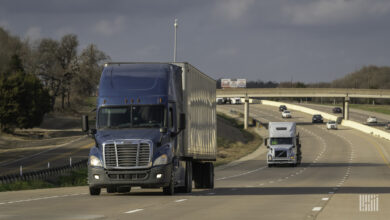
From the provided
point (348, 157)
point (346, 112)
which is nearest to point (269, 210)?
point (348, 157)

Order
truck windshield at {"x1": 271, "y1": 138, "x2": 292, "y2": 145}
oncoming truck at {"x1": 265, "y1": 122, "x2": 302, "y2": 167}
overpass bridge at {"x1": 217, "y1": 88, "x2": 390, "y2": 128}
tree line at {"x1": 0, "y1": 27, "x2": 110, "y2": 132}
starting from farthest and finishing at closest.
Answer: overpass bridge at {"x1": 217, "y1": 88, "x2": 390, "y2": 128}, tree line at {"x1": 0, "y1": 27, "x2": 110, "y2": 132}, truck windshield at {"x1": 271, "y1": 138, "x2": 292, "y2": 145}, oncoming truck at {"x1": 265, "y1": 122, "x2": 302, "y2": 167}

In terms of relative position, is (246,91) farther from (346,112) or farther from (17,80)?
(17,80)

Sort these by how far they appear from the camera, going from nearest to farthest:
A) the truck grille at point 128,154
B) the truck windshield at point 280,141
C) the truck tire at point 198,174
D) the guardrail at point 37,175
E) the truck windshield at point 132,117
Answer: the truck grille at point 128,154 < the truck windshield at point 132,117 < the truck tire at point 198,174 < the guardrail at point 37,175 < the truck windshield at point 280,141

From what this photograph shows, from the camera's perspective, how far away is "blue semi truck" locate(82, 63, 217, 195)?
24578 millimetres

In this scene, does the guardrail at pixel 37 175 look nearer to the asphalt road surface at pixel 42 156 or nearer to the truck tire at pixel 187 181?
the asphalt road surface at pixel 42 156

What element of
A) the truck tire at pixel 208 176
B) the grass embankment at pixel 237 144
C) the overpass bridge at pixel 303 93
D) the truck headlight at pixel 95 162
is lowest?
the grass embankment at pixel 237 144

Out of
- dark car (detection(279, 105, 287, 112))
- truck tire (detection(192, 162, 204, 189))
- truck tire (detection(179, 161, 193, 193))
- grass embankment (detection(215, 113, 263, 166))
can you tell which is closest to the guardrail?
truck tire (detection(192, 162, 204, 189))

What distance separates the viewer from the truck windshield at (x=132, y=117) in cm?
2530

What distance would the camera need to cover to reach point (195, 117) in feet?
95.5

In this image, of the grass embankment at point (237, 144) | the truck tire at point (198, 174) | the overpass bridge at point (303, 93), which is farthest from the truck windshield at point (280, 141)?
the overpass bridge at point (303, 93)

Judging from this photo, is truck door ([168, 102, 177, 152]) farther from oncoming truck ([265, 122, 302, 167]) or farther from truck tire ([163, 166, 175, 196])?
oncoming truck ([265, 122, 302, 167])

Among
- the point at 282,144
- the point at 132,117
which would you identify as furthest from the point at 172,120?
the point at 282,144

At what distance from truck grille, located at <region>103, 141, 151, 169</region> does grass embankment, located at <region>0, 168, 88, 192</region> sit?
13.8 metres

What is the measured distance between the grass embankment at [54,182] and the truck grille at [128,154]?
13.8 m
